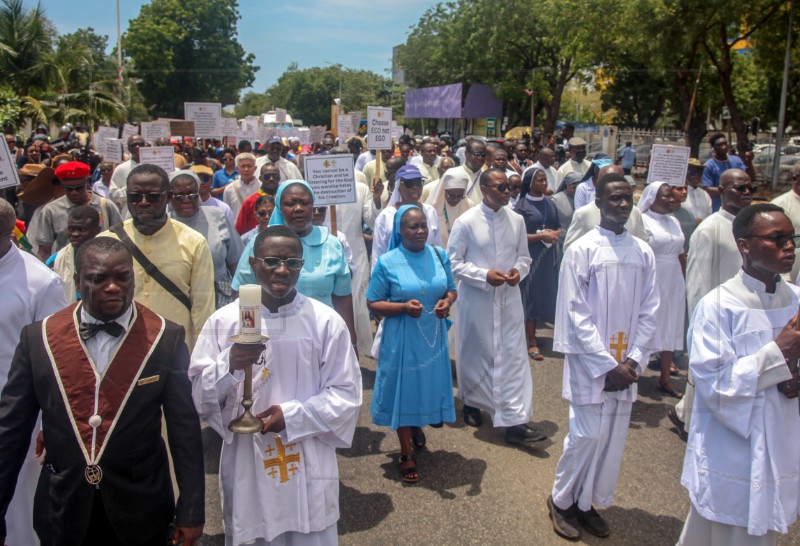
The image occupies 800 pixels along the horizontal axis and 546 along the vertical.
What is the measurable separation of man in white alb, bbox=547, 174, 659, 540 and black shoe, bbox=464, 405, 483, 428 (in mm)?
1550

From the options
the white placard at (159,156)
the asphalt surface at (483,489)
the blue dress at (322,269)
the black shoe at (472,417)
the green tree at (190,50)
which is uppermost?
the green tree at (190,50)

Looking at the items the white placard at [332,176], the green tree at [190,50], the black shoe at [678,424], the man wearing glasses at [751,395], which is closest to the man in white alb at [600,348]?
the man wearing glasses at [751,395]

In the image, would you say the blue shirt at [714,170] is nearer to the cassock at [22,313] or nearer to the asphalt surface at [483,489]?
the asphalt surface at [483,489]

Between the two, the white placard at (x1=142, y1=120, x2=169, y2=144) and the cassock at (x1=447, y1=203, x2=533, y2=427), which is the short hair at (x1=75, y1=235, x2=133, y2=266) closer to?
the cassock at (x1=447, y1=203, x2=533, y2=427)

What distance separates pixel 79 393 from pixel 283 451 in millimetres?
854

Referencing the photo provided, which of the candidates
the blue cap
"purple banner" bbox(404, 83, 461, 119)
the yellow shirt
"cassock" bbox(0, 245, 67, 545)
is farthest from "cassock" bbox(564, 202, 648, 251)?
"purple banner" bbox(404, 83, 461, 119)

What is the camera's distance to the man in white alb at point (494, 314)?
211 inches

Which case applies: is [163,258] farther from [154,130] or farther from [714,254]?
[154,130]

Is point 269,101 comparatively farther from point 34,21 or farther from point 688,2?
point 688,2

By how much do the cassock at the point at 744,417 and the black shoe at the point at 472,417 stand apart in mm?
2464

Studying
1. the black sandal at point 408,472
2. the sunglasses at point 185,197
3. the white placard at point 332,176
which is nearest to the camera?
the black sandal at point 408,472

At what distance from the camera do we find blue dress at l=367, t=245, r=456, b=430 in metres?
4.74

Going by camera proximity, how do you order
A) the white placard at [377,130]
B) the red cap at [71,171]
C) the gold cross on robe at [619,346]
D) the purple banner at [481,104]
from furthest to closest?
the purple banner at [481,104] → the white placard at [377,130] → the red cap at [71,171] → the gold cross on robe at [619,346]

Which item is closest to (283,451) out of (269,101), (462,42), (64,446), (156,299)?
(64,446)
